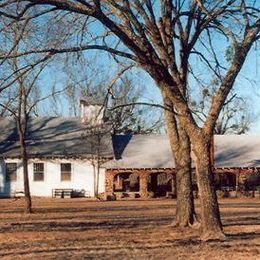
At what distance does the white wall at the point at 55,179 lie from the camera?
46.3 meters

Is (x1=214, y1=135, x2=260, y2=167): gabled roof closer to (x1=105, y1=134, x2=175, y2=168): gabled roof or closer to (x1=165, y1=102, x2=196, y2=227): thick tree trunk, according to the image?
(x1=105, y1=134, x2=175, y2=168): gabled roof

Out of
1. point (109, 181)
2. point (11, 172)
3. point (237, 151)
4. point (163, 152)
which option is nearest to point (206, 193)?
point (109, 181)

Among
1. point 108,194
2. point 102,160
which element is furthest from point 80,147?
point 108,194

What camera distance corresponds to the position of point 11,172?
46.4 metres

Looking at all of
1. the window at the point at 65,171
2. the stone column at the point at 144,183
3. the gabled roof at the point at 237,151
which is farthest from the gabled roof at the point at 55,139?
the gabled roof at the point at 237,151

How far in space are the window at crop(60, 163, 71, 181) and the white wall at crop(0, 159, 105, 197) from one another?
8.4 inches

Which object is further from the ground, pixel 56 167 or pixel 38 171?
pixel 56 167

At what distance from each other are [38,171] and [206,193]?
31.2 meters

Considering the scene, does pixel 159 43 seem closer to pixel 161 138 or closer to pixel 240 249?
pixel 240 249

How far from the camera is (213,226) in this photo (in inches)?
654

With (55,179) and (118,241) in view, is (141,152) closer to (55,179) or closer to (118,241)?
(55,179)

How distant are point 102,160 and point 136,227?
85.2 ft

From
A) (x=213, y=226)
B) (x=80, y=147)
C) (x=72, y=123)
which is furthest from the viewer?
(x=72, y=123)

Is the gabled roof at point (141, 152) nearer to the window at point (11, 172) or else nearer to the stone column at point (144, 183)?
the stone column at point (144, 183)
